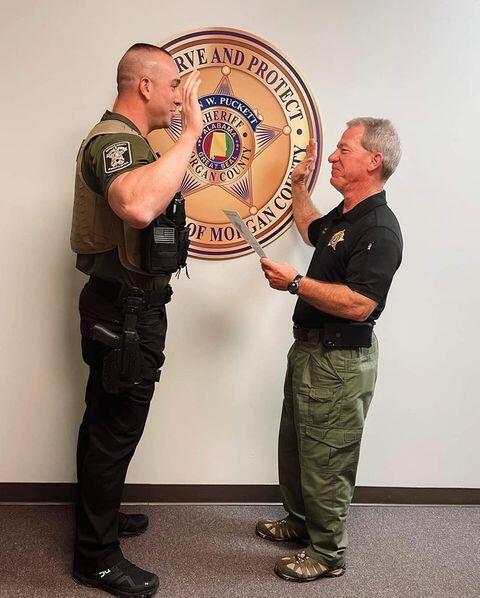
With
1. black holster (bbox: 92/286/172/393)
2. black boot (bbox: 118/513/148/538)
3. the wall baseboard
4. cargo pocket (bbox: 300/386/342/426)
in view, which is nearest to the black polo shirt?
cargo pocket (bbox: 300/386/342/426)

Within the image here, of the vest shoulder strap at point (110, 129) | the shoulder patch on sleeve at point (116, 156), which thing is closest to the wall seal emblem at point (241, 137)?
the vest shoulder strap at point (110, 129)

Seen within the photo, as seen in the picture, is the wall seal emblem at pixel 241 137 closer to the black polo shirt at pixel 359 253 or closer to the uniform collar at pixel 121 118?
the black polo shirt at pixel 359 253

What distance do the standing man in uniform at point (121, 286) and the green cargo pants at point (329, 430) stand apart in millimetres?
539

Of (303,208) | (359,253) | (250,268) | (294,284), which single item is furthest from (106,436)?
(303,208)

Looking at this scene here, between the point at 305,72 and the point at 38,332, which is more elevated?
the point at 305,72

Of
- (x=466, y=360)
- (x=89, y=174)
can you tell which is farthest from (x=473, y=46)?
(x=89, y=174)

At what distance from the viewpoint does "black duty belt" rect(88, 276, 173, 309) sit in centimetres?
199

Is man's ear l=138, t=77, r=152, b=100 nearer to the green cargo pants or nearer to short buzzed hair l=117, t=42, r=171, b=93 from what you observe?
short buzzed hair l=117, t=42, r=171, b=93

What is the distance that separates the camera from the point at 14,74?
2381mm

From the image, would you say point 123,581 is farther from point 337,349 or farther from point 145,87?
point 145,87

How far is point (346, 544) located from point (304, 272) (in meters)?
1.06

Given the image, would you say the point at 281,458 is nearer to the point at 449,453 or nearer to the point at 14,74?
the point at 449,453

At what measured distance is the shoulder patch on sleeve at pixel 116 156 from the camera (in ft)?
5.85

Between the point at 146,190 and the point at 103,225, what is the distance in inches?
11.3
